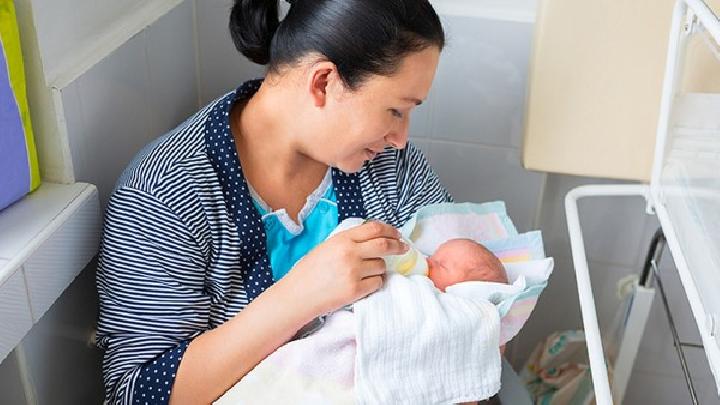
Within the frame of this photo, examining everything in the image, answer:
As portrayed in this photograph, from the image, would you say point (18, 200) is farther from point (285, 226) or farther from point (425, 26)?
point (425, 26)

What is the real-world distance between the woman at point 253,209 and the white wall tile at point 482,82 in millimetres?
338

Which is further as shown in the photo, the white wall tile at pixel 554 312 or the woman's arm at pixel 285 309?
the white wall tile at pixel 554 312

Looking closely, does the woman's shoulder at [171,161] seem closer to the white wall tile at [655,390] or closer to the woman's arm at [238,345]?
the woman's arm at [238,345]

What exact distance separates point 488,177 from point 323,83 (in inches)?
22.5

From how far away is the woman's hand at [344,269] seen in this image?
37.7 inches

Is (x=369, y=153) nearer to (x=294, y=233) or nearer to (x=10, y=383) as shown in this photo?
(x=294, y=233)

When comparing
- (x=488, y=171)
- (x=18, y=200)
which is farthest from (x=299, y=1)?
(x=488, y=171)

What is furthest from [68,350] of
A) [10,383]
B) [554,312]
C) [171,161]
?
Result: [554,312]

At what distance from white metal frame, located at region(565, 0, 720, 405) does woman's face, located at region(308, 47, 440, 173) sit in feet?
1.03

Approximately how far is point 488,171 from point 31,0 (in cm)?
88

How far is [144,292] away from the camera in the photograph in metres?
1.01

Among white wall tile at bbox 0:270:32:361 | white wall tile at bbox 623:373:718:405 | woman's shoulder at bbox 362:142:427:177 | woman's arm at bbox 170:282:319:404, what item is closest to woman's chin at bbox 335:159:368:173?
woman's shoulder at bbox 362:142:427:177

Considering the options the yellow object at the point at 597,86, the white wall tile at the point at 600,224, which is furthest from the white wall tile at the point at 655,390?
the yellow object at the point at 597,86

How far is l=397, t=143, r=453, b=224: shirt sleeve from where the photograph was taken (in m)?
1.26
